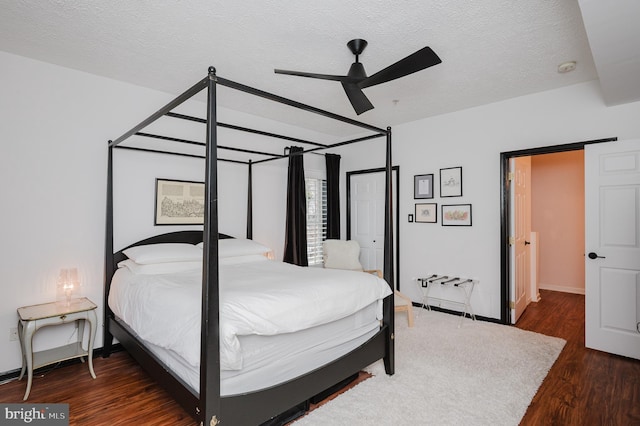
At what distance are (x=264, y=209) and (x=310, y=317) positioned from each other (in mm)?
2818

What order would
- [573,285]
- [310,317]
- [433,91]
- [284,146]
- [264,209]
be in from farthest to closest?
[573,285] < [284,146] < [264,209] < [433,91] < [310,317]

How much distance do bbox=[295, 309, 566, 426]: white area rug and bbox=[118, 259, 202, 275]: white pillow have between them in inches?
69.8

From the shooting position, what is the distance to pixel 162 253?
3076 mm

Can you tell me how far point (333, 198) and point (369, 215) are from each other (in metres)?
0.67

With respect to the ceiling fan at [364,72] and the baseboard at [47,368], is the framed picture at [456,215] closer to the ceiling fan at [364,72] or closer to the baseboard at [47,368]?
the ceiling fan at [364,72]

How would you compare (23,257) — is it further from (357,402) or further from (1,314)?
(357,402)

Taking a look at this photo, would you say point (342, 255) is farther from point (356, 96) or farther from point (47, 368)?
point (47, 368)

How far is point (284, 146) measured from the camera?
4996 millimetres

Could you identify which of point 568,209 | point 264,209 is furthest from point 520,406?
point 568,209

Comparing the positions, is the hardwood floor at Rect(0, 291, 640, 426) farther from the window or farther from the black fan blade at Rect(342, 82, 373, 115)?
the window

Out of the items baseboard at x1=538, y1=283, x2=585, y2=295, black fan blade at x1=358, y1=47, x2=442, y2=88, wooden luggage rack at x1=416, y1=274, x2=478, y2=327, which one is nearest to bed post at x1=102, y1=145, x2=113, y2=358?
black fan blade at x1=358, y1=47, x2=442, y2=88

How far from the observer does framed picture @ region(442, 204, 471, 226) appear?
4316mm

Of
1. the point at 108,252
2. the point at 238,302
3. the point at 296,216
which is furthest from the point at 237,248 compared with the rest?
the point at 238,302

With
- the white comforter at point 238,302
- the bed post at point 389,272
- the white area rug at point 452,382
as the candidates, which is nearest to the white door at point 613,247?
the white area rug at point 452,382
